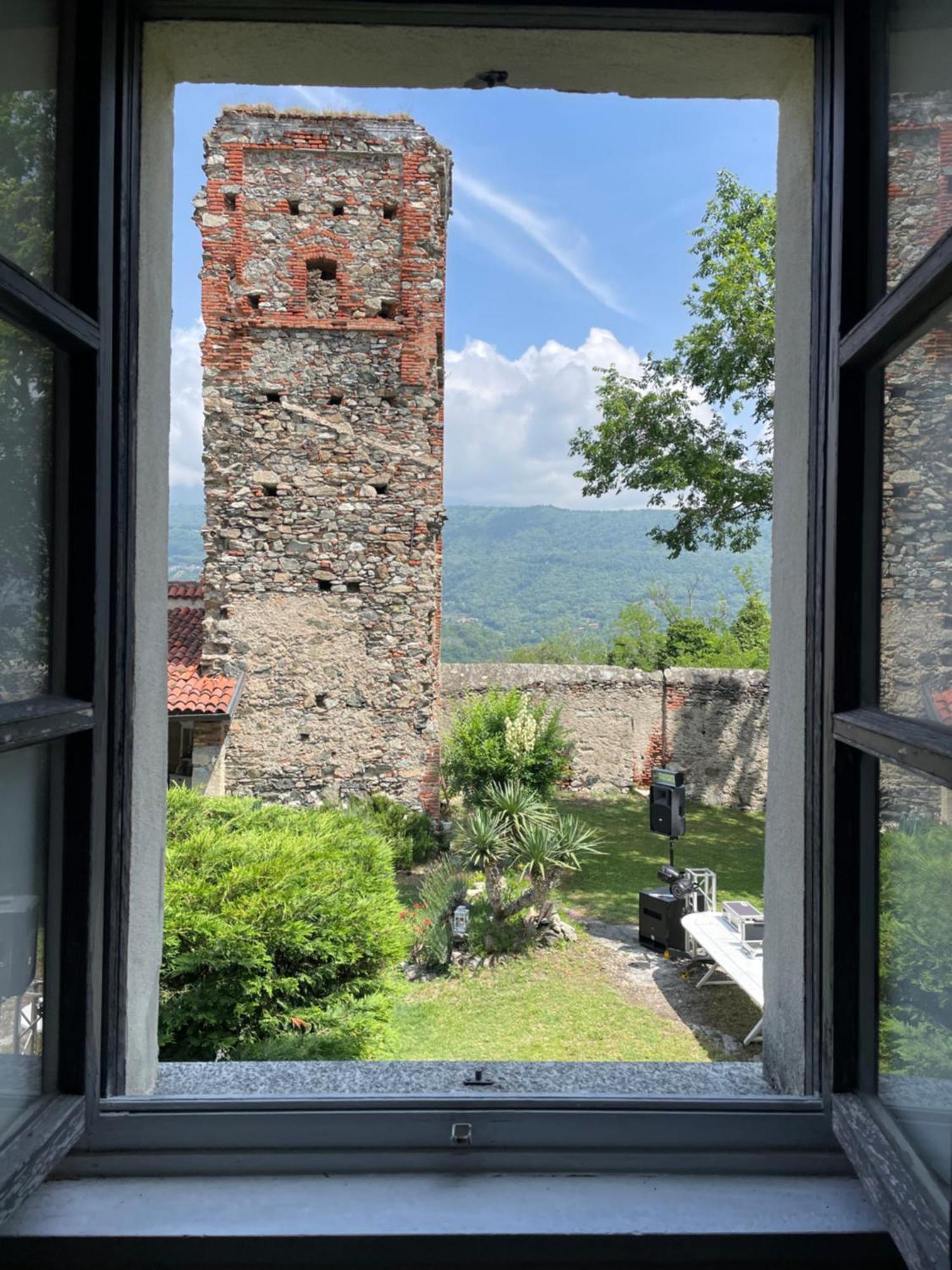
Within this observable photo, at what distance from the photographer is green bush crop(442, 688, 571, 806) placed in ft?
23.4

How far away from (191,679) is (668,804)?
4230 millimetres

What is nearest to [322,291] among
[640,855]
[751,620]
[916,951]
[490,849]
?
[490,849]

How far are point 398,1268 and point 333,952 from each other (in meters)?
2.17

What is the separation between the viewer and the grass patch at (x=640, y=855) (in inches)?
244

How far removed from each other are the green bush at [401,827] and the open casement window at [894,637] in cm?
588

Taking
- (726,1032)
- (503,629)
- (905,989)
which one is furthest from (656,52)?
(503,629)

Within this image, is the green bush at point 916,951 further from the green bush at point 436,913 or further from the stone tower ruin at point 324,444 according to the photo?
the stone tower ruin at point 324,444

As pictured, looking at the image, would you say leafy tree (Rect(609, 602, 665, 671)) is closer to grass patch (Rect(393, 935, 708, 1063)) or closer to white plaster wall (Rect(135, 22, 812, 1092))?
grass patch (Rect(393, 935, 708, 1063))

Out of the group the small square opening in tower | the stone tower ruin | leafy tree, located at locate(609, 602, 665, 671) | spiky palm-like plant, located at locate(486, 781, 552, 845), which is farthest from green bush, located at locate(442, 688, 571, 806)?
leafy tree, located at locate(609, 602, 665, 671)

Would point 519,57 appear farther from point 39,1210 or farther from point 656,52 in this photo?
point 39,1210

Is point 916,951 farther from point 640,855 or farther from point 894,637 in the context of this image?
point 640,855

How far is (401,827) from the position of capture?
23.1ft

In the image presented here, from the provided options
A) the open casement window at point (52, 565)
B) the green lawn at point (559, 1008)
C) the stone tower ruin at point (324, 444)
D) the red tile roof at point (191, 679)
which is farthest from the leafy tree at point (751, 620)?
the open casement window at point (52, 565)

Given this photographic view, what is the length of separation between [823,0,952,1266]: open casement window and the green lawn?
1515 mm
